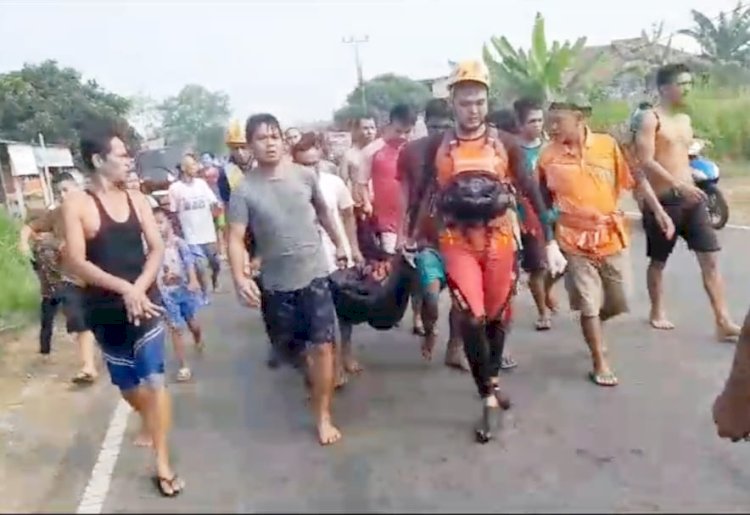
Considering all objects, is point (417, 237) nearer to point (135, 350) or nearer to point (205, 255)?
point (135, 350)

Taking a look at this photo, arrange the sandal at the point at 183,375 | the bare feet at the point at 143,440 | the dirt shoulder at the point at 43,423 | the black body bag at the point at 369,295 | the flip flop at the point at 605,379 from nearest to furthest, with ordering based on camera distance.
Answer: the dirt shoulder at the point at 43,423
the bare feet at the point at 143,440
the flip flop at the point at 605,379
the black body bag at the point at 369,295
the sandal at the point at 183,375

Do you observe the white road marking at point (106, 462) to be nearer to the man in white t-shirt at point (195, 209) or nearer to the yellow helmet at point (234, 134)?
the yellow helmet at point (234, 134)

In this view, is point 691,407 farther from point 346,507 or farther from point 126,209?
point 346,507

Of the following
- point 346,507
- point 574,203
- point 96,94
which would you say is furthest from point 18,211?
point 346,507

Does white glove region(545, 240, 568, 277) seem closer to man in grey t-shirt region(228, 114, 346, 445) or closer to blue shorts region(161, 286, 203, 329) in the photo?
man in grey t-shirt region(228, 114, 346, 445)

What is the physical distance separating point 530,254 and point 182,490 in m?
3.64

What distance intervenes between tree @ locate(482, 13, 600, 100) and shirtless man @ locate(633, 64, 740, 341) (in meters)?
13.4

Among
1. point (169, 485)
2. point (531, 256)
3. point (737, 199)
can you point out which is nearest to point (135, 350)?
point (169, 485)

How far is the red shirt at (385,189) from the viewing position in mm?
6875

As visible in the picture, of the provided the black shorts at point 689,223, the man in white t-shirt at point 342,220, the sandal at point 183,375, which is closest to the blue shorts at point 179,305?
the sandal at point 183,375

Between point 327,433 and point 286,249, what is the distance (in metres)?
0.91

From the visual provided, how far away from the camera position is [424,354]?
6766mm

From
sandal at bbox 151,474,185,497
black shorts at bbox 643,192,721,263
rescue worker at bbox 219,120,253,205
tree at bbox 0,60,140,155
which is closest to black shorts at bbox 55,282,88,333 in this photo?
rescue worker at bbox 219,120,253,205

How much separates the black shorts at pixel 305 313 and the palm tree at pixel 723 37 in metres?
27.0
